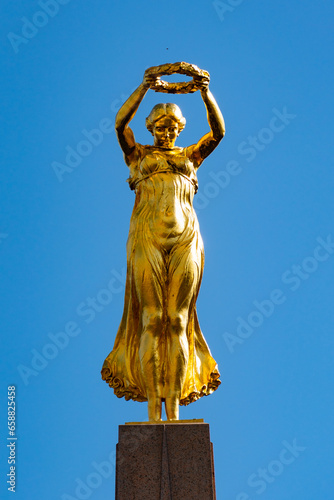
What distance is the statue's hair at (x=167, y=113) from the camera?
7.95 metres

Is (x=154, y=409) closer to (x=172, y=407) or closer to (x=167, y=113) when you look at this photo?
(x=172, y=407)

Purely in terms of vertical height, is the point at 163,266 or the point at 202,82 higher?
the point at 202,82

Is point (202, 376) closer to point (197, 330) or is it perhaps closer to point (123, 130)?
point (197, 330)

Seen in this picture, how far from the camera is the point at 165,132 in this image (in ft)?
26.3

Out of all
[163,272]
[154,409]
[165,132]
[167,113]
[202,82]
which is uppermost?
[202,82]

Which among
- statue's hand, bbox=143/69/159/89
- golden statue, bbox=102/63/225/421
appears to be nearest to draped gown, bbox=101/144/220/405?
golden statue, bbox=102/63/225/421

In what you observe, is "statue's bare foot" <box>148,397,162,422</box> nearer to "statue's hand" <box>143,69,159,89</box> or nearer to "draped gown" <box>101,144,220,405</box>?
"draped gown" <box>101,144,220,405</box>

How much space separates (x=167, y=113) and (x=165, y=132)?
219mm

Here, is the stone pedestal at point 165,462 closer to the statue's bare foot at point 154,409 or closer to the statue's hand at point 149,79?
the statue's bare foot at point 154,409

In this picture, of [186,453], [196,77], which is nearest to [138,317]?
[186,453]

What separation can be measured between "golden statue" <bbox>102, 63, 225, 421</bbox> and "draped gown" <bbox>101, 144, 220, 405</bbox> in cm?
1

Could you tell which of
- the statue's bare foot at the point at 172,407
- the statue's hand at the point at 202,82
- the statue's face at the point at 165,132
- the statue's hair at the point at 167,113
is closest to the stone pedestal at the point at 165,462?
the statue's bare foot at the point at 172,407

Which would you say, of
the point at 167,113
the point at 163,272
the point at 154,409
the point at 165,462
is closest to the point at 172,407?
the point at 154,409

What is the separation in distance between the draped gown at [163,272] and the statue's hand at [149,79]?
2.51 feet
